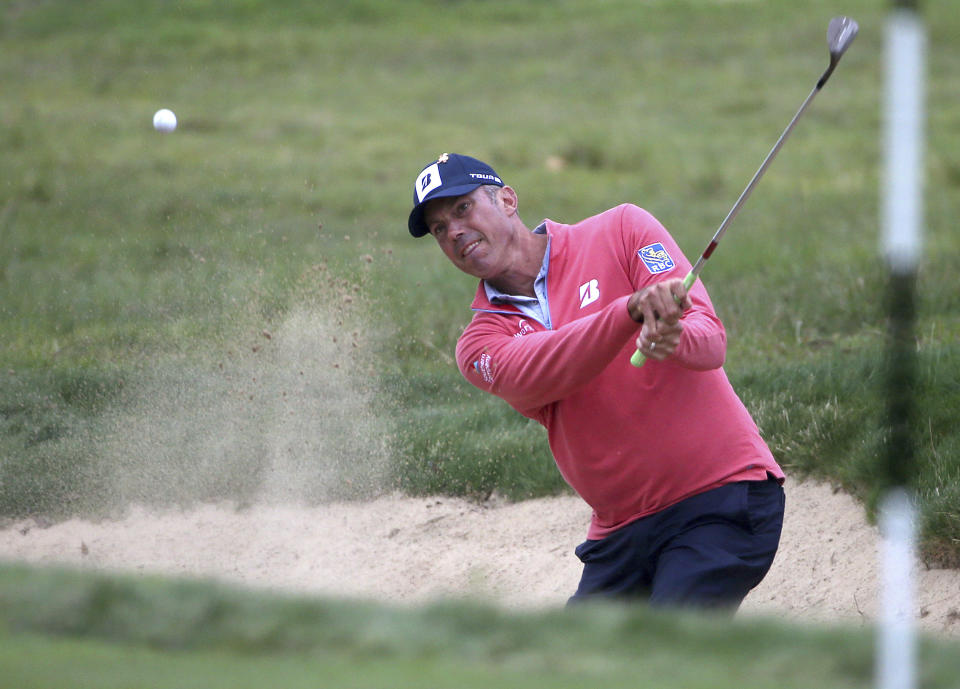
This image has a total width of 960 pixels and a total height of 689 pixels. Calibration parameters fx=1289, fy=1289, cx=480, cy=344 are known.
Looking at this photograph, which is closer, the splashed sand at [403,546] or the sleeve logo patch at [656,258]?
the sleeve logo patch at [656,258]

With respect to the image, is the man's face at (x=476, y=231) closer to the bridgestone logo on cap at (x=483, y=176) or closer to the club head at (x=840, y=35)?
the bridgestone logo on cap at (x=483, y=176)

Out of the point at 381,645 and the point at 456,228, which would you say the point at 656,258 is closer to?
the point at 456,228

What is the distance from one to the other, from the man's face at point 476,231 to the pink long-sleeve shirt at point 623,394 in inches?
7.3

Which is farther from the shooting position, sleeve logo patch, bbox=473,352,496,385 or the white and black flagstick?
sleeve logo patch, bbox=473,352,496,385

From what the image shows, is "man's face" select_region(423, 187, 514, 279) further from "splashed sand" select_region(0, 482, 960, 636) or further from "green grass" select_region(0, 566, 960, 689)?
"splashed sand" select_region(0, 482, 960, 636)

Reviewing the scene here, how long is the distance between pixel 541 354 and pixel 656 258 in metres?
0.48

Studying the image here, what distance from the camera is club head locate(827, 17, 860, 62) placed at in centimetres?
366

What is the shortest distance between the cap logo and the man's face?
42 millimetres

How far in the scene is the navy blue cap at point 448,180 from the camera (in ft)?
13.4

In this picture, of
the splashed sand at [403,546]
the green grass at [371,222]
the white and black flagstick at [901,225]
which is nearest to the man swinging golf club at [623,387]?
the white and black flagstick at [901,225]

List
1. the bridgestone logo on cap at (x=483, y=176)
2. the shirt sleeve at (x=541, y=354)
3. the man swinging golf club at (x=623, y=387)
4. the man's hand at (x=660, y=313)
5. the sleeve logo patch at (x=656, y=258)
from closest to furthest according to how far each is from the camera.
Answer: the man's hand at (x=660, y=313) → the shirt sleeve at (x=541, y=354) → the man swinging golf club at (x=623, y=387) → the sleeve logo patch at (x=656, y=258) → the bridgestone logo on cap at (x=483, y=176)

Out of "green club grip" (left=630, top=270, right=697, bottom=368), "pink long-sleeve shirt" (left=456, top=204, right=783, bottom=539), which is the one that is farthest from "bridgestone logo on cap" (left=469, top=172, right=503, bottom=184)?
"green club grip" (left=630, top=270, right=697, bottom=368)

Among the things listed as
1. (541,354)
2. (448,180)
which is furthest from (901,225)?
(448,180)

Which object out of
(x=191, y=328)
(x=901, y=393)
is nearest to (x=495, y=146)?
(x=191, y=328)
